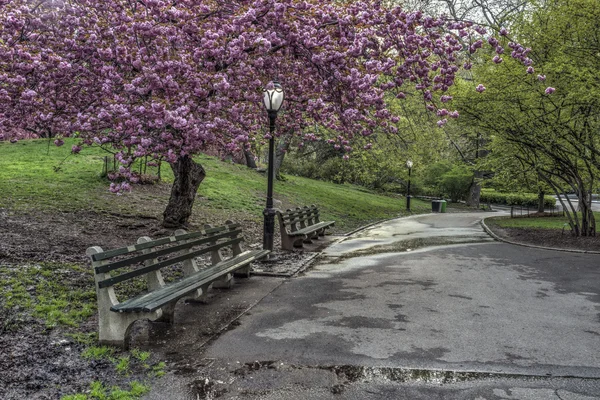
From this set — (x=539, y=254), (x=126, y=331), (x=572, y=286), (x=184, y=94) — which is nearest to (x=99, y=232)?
(x=184, y=94)

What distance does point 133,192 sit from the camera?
17.2 meters

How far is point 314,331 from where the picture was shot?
18.7 feet

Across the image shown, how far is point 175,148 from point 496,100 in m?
9.78

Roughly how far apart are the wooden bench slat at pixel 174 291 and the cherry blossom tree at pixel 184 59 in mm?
2169

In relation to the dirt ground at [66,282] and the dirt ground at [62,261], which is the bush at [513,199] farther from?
the dirt ground at [66,282]

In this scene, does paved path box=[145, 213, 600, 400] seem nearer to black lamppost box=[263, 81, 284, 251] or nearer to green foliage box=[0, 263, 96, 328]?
black lamppost box=[263, 81, 284, 251]

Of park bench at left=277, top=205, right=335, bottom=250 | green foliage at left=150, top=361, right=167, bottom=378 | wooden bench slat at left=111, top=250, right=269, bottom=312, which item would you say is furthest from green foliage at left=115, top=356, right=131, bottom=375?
park bench at left=277, top=205, right=335, bottom=250

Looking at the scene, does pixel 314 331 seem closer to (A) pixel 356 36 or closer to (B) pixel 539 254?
(A) pixel 356 36

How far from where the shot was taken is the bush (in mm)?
38328

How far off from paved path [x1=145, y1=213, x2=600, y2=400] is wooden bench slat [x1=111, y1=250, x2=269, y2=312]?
28.9 inches

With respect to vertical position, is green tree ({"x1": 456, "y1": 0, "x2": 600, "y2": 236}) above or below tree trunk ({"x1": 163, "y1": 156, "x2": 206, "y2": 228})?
above

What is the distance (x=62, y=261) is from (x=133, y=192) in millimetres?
9238

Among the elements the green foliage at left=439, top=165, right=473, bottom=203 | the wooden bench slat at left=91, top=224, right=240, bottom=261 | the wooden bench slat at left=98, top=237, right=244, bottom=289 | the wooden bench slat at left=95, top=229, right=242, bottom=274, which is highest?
the green foliage at left=439, top=165, right=473, bottom=203

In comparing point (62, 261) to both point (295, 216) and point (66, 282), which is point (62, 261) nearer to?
point (66, 282)
